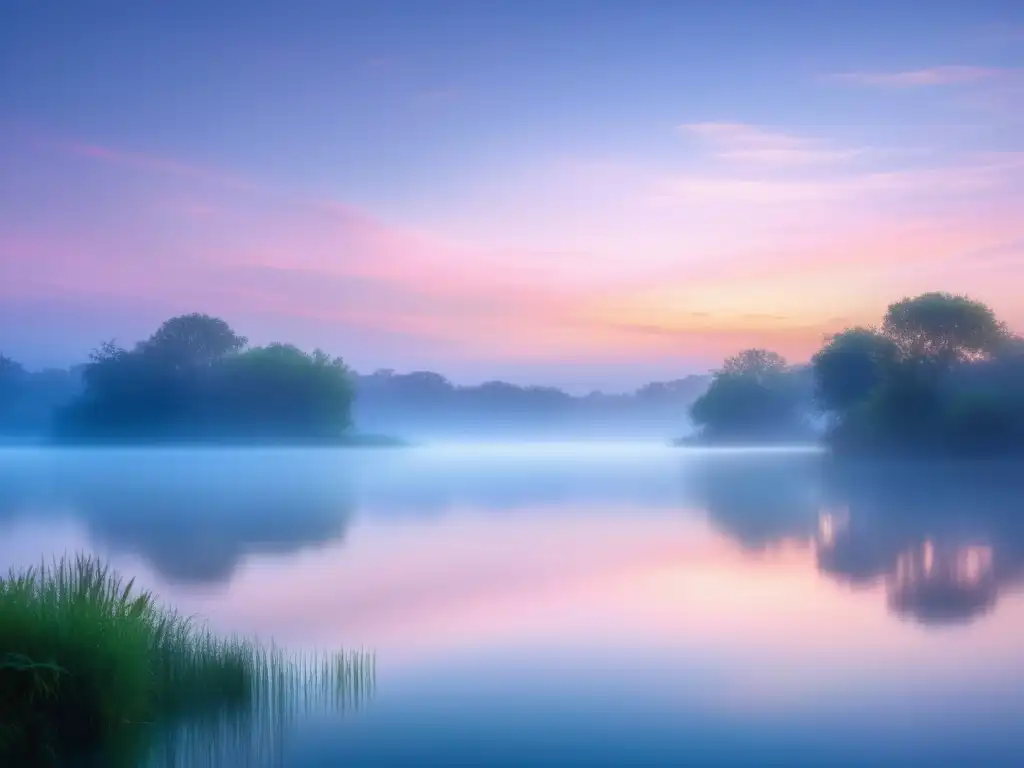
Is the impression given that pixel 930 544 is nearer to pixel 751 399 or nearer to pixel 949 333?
pixel 949 333

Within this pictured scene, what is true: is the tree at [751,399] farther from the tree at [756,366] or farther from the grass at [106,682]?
the grass at [106,682]

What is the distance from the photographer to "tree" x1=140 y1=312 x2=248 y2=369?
288 ft

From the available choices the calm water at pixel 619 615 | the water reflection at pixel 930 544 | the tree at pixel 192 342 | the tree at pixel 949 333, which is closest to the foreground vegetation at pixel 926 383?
the tree at pixel 949 333

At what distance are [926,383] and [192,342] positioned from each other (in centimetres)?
6348

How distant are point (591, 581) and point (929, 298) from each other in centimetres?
5045

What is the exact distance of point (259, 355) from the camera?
88250 mm

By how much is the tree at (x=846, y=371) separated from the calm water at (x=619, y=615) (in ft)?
99.6

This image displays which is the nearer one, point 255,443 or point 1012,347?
point 1012,347

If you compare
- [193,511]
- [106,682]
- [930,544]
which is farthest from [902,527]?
[106,682]

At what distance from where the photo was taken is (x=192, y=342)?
298 ft

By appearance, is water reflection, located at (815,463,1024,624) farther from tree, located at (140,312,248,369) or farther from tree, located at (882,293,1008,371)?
tree, located at (140,312,248,369)

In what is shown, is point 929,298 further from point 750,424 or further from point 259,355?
point 259,355

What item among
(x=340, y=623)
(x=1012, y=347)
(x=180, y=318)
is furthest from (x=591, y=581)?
(x=180, y=318)

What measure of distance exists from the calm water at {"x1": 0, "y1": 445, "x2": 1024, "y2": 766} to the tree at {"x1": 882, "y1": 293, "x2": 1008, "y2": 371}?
2590 centimetres
